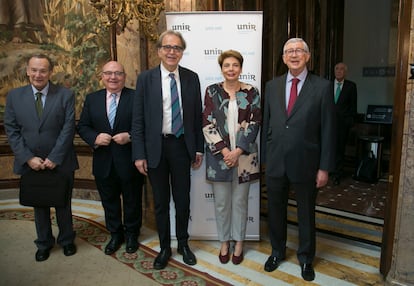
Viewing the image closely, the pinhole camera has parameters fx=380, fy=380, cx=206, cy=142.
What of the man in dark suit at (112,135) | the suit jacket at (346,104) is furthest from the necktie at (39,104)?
the suit jacket at (346,104)

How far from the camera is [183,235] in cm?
310

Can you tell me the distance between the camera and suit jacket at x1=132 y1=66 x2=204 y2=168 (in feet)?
9.19

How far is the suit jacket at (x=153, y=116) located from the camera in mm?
2801

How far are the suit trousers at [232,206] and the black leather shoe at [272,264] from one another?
275 mm

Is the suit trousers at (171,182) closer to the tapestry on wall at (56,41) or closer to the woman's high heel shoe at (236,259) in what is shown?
the woman's high heel shoe at (236,259)

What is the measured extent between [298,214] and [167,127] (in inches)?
45.9

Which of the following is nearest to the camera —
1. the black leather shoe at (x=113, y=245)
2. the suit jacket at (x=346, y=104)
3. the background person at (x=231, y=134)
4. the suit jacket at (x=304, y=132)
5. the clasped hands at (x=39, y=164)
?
the suit jacket at (x=304, y=132)

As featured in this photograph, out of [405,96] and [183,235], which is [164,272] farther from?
[405,96]

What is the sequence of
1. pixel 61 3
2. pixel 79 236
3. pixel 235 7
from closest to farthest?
pixel 79 236
pixel 235 7
pixel 61 3

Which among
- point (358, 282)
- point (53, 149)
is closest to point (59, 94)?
point (53, 149)

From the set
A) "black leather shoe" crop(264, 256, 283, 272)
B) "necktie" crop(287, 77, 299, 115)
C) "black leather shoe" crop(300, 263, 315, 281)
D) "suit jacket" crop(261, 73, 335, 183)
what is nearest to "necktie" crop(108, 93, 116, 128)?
"suit jacket" crop(261, 73, 335, 183)

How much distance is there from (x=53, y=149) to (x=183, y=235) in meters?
1.24

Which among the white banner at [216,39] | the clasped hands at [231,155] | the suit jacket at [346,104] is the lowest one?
the clasped hands at [231,155]

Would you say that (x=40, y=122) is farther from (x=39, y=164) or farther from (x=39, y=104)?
(x=39, y=164)
